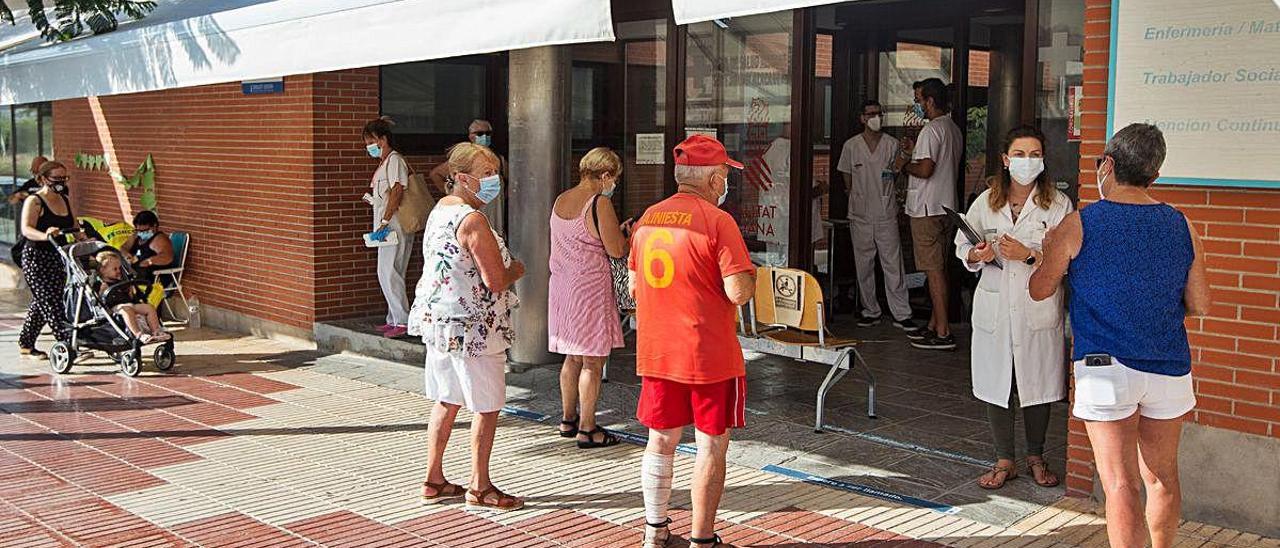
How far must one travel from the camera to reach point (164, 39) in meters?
9.34

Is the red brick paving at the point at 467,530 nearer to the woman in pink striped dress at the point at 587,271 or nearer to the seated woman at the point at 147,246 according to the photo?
the woman in pink striped dress at the point at 587,271

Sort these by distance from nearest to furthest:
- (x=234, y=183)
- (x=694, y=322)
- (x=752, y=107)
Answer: (x=694, y=322) → (x=752, y=107) → (x=234, y=183)

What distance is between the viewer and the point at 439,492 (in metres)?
6.13

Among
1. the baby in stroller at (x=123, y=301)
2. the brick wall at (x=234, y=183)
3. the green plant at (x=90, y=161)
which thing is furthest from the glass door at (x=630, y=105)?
the green plant at (x=90, y=161)

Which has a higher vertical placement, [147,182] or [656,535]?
[147,182]

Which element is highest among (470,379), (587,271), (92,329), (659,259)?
(659,259)

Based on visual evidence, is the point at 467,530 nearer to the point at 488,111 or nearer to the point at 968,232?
the point at 968,232

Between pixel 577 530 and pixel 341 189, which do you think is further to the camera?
pixel 341 189

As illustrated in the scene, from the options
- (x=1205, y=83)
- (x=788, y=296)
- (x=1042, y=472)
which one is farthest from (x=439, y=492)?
(x=1205, y=83)

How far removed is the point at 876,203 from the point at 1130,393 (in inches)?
257

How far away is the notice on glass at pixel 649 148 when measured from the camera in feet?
33.2

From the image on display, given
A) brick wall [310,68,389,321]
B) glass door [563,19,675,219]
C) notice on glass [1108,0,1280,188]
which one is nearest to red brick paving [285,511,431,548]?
notice on glass [1108,0,1280,188]

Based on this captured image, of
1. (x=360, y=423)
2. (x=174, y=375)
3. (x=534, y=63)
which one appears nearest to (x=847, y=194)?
(x=534, y=63)

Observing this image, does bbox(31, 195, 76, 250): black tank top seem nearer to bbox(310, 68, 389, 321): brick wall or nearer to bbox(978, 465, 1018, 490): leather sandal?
bbox(310, 68, 389, 321): brick wall
